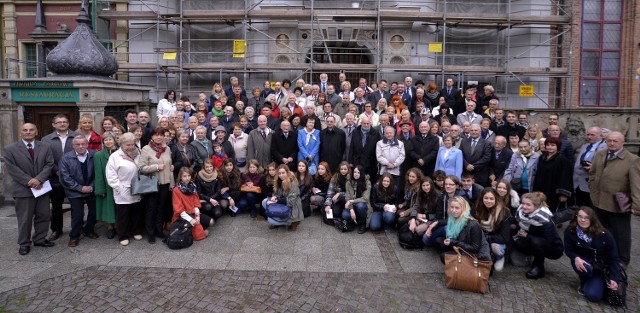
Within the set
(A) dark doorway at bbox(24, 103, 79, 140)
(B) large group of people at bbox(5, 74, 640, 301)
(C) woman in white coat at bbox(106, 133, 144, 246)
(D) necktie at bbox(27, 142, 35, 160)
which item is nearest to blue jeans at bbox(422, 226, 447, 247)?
(B) large group of people at bbox(5, 74, 640, 301)

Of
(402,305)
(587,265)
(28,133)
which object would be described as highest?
(28,133)

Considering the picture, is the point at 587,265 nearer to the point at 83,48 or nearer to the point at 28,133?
the point at 28,133

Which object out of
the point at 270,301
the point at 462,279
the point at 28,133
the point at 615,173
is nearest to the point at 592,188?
the point at 615,173

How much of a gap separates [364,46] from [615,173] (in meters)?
10.3

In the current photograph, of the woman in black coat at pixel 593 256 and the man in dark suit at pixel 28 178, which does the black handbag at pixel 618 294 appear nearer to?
the woman in black coat at pixel 593 256

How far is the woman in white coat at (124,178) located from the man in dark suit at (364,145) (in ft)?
13.0

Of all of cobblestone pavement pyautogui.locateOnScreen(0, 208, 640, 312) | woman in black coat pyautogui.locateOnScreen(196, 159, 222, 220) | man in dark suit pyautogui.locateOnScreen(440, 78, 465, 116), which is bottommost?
cobblestone pavement pyautogui.locateOnScreen(0, 208, 640, 312)

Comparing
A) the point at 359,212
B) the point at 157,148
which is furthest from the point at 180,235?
the point at 359,212

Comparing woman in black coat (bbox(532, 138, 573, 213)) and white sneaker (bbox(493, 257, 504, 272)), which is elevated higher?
woman in black coat (bbox(532, 138, 573, 213))

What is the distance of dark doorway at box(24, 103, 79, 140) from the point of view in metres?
8.95

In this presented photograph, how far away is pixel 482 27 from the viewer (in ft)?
49.7

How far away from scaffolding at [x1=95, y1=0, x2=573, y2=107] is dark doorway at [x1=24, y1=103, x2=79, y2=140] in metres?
5.67

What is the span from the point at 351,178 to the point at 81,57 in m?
5.94

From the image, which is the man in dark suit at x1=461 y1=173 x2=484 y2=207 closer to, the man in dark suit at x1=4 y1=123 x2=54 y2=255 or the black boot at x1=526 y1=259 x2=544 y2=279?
the black boot at x1=526 y1=259 x2=544 y2=279
